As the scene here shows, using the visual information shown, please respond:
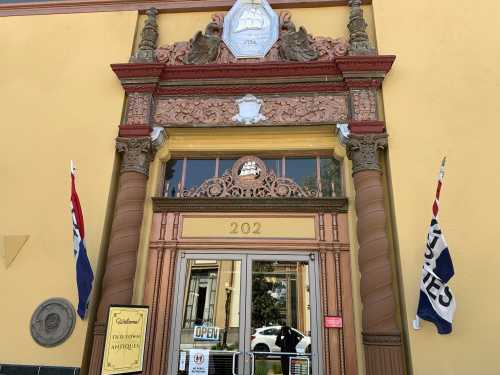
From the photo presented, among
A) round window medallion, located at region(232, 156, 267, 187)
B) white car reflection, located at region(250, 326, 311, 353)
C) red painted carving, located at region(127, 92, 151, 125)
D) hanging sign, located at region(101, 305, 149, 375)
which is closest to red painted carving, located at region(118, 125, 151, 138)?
red painted carving, located at region(127, 92, 151, 125)

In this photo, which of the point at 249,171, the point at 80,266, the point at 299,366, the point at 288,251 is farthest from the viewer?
the point at 249,171

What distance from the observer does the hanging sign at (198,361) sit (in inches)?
198

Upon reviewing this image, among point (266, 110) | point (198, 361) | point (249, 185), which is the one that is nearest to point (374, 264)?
point (249, 185)

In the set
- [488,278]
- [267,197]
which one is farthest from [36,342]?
[488,278]

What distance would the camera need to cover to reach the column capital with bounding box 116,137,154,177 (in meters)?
5.73

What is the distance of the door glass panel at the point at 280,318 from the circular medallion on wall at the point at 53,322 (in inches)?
96.5

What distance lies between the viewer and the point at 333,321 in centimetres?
500

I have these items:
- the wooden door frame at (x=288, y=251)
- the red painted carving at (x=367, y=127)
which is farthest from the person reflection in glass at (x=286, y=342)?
the red painted carving at (x=367, y=127)

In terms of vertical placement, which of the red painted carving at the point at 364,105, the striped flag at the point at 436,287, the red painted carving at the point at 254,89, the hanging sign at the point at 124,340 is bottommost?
the hanging sign at the point at 124,340

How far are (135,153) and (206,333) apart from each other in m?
2.85

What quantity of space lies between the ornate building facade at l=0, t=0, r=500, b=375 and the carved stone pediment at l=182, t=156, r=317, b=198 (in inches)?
1.3

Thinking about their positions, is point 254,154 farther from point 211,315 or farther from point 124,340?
point 124,340

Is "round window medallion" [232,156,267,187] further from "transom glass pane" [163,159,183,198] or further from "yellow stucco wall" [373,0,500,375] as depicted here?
"yellow stucco wall" [373,0,500,375]

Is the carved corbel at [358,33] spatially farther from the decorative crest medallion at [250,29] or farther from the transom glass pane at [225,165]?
the transom glass pane at [225,165]
